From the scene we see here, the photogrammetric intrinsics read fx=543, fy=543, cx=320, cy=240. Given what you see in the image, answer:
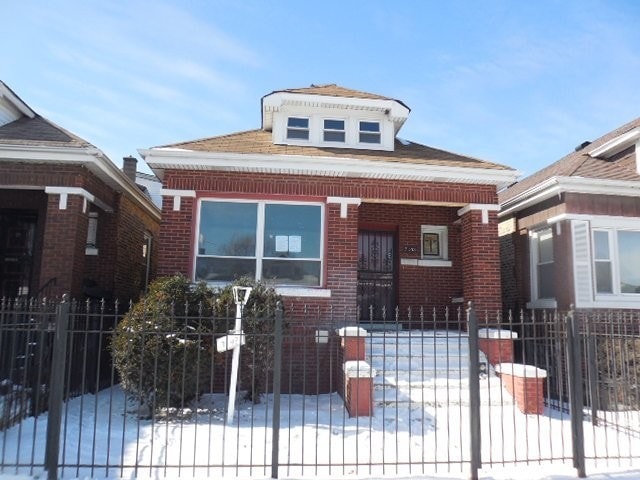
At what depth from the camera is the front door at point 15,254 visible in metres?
11.9

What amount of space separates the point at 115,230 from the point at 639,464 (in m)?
10.4

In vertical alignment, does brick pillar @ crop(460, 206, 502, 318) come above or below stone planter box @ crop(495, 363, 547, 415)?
above

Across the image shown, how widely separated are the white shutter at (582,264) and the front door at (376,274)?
3.80m

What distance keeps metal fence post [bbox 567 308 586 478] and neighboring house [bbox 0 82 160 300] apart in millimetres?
7998

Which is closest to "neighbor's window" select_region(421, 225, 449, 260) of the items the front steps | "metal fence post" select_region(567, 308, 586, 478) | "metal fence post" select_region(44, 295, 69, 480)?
the front steps

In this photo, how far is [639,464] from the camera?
604 cm

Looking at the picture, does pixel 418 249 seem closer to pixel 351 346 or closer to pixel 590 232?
pixel 590 232

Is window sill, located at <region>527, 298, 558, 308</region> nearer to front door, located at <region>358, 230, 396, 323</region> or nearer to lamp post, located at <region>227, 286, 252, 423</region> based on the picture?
front door, located at <region>358, 230, 396, 323</region>

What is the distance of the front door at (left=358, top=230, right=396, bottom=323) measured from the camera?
40.5ft

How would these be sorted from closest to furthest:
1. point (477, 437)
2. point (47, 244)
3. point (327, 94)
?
point (477, 437) → point (47, 244) → point (327, 94)

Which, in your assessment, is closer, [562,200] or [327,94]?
[562,200]

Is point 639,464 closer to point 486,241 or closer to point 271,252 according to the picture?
point 486,241

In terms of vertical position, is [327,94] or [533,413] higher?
[327,94]

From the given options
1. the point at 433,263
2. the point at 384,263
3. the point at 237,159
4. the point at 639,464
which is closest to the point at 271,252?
the point at 237,159
